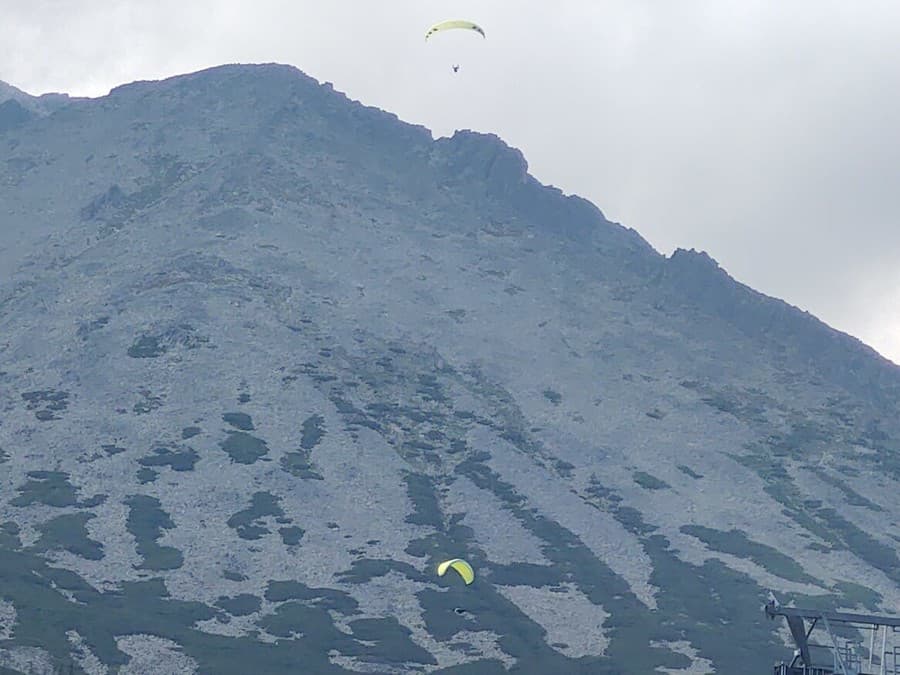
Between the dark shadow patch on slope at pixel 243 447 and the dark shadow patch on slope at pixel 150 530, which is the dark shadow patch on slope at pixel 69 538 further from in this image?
the dark shadow patch on slope at pixel 243 447

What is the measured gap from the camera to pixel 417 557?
17200 cm

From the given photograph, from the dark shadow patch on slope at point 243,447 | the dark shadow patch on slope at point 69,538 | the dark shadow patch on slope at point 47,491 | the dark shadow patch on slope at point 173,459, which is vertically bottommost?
the dark shadow patch on slope at point 69,538

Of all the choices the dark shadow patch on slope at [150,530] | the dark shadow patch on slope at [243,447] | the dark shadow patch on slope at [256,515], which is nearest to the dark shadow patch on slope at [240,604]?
the dark shadow patch on slope at [150,530]

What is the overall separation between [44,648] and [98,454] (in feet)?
206

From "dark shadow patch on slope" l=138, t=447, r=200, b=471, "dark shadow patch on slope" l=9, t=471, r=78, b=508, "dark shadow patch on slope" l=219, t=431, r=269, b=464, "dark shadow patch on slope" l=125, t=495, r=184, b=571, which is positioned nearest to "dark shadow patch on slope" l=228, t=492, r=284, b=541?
"dark shadow patch on slope" l=125, t=495, r=184, b=571

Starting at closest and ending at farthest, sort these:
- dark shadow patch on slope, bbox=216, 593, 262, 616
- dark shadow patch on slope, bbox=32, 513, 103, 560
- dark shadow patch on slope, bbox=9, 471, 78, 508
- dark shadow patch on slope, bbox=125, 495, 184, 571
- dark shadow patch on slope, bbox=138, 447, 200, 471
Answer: dark shadow patch on slope, bbox=216, 593, 262, 616 → dark shadow patch on slope, bbox=125, 495, 184, 571 → dark shadow patch on slope, bbox=32, 513, 103, 560 → dark shadow patch on slope, bbox=9, 471, 78, 508 → dark shadow patch on slope, bbox=138, 447, 200, 471

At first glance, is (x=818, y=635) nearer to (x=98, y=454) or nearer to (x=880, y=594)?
(x=880, y=594)

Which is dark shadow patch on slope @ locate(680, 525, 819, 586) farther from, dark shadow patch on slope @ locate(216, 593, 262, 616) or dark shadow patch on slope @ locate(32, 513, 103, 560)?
dark shadow patch on slope @ locate(32, 513, 103, 560)

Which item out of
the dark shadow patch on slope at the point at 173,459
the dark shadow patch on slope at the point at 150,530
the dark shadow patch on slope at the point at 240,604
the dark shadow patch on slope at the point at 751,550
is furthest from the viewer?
the dark shadow patch on slope at the point at 173,459

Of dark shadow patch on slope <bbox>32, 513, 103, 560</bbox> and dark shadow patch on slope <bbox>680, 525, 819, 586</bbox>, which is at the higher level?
dark shadow patch on slope <bbox>680, 525, 819, 586</bbox>

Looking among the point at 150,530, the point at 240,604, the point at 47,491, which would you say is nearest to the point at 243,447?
the point at 150,530

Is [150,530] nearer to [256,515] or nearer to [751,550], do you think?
[256,515]

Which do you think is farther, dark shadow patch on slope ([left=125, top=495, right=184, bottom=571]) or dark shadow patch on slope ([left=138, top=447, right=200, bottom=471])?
dark shadow patch on slope ([left=138, top=447, right=200, bottom=471])

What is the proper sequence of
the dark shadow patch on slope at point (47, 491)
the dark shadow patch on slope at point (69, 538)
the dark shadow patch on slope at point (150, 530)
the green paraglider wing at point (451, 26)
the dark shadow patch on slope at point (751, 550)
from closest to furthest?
the green paraglider wing at point (451, 26) < the dark shadow patch on slope at point (150, 530) < the dark shadow patch on slope at point (69, 538) < the dark shadow patch on slope at point (47, 491) < the dark shadow patch on slope at point (751, 550)
